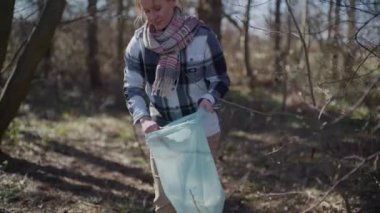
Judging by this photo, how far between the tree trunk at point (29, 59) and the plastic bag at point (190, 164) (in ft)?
7.79

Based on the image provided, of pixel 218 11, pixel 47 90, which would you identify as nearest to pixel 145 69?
pixel 218 11

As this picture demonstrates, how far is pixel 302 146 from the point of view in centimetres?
703

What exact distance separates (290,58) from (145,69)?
619 centimetres

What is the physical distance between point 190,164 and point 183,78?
1.57 ft

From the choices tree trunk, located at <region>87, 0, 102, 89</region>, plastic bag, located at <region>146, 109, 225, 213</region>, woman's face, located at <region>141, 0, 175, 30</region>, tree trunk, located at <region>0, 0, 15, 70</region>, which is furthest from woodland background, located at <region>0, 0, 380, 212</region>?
tree trunk, located at <region>87, 0, 102, 89</region>

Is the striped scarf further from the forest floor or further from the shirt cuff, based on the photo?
the forest floor

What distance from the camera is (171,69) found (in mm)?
3215

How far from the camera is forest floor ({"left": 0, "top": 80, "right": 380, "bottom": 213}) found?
4.80m

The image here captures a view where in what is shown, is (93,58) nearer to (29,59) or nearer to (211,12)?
(211,12)

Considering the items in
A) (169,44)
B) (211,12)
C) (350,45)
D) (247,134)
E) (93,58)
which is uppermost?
(169,44)

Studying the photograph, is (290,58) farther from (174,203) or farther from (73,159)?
(174,203)

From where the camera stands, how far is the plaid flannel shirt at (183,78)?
3262mm

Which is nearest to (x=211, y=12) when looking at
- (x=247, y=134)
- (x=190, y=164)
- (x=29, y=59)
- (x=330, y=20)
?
(x=247, y=134)

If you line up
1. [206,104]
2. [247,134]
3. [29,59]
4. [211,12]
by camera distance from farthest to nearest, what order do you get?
[247,134] → [211,12] → [29,59] → [206,104]
